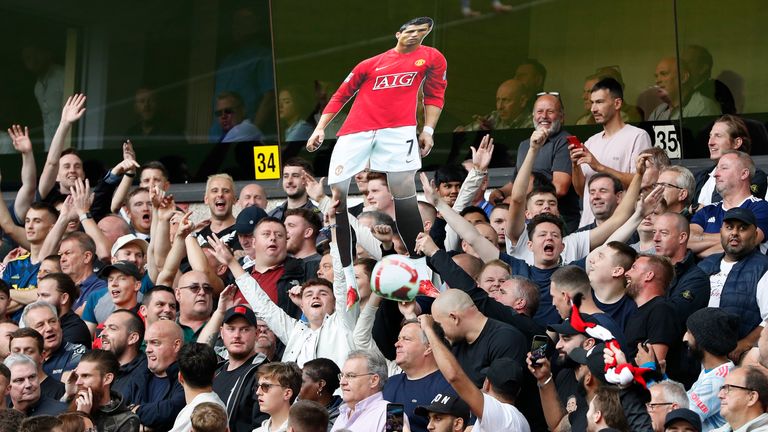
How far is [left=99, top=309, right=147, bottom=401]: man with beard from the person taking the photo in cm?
1042

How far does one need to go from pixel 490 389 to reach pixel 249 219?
3864 mm

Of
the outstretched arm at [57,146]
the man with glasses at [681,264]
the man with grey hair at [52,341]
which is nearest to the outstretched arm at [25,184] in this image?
the outstretched arm at [57,146]

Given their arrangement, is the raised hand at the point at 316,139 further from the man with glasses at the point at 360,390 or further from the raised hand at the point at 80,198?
the raised hand at the point at 80,198

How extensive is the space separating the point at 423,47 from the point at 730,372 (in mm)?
3924

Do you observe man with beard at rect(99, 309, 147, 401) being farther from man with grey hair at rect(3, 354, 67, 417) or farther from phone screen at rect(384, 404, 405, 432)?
phone screen at rect(384, 404, 405, 432)

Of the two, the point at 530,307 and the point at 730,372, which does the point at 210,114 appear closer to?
the point at 530,307

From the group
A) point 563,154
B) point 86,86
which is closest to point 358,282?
point 563,154

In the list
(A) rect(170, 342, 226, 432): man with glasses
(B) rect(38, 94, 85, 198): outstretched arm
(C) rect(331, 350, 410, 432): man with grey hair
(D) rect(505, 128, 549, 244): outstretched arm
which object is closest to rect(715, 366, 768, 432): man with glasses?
(C) rect(331, 350, 410, 432): man with grey hair

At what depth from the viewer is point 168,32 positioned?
53.4 ft

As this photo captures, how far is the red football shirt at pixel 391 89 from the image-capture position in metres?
10.4

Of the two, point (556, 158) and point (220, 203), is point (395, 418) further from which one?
point (220, 203)

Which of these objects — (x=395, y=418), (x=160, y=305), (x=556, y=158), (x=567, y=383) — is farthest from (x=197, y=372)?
(x=556, y=158)

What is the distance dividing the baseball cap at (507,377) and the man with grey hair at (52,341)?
11.4 feet

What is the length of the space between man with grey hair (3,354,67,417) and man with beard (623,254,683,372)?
11.8 feet
